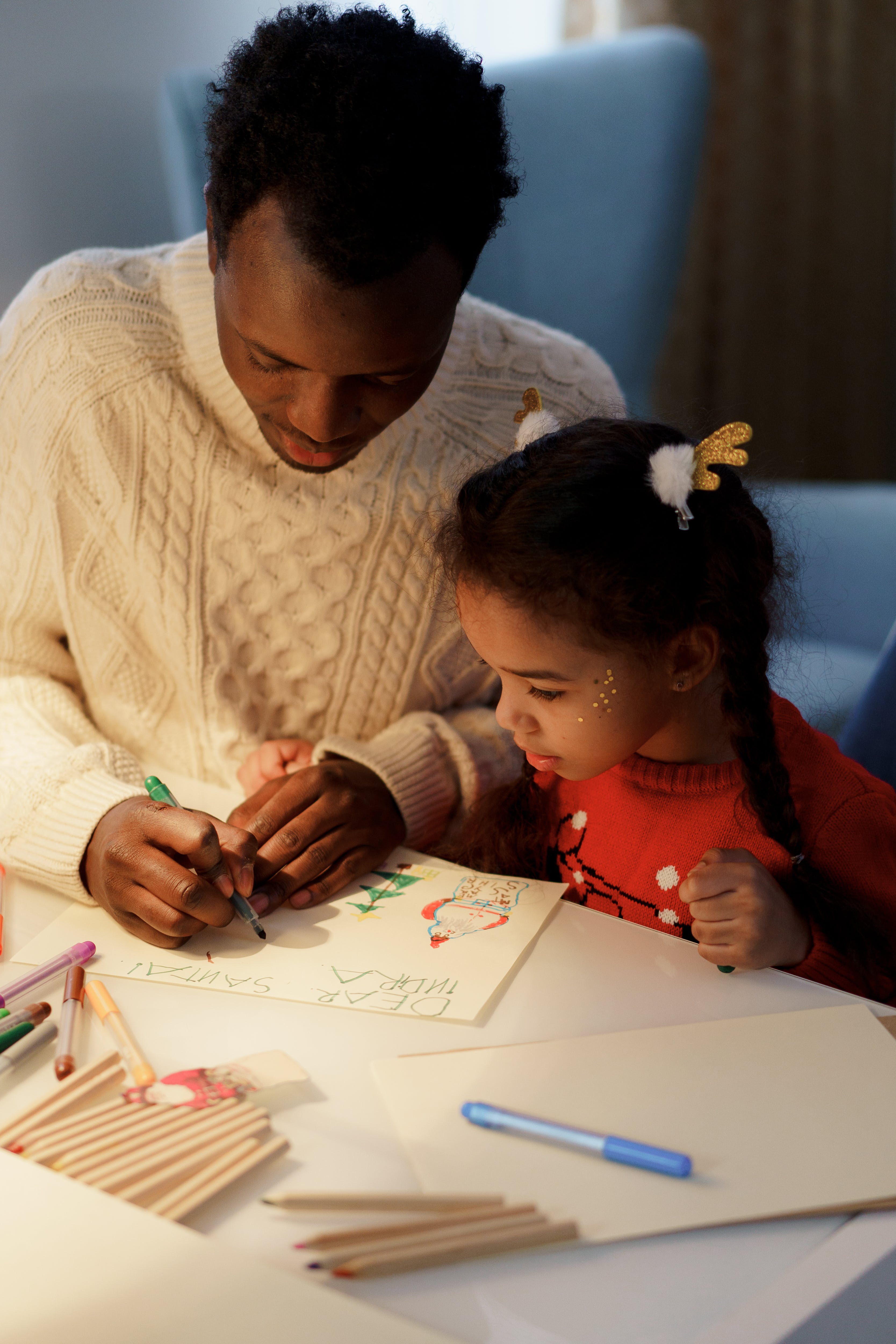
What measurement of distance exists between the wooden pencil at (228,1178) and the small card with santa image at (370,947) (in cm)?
14

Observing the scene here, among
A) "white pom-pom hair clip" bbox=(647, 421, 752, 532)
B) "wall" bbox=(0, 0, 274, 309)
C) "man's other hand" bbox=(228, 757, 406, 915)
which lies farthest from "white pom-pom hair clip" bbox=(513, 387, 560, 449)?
"wall" bbox=(0, 0, 274, 309)

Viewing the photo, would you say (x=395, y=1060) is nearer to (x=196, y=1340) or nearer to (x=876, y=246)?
(x=196, y=1340)

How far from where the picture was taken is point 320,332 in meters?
0.83

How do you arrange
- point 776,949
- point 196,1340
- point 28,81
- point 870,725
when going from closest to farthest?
point 196,1340
point 776,949
point 870,725
point 28,81

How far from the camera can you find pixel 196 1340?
46cm

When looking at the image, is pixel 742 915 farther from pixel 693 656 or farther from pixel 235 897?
pixel 235 897

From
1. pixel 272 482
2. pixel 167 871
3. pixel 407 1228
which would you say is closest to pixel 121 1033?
pixel 167 871

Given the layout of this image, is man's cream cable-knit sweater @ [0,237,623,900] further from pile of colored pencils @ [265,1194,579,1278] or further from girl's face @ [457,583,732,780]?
pile of colored pencils @ [265,1194,579,1278]

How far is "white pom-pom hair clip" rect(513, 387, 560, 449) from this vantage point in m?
0.92

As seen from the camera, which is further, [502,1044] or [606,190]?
[606,190]

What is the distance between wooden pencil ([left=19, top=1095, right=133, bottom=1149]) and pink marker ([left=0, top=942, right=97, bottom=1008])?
0.14 m

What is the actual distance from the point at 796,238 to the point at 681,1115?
9.05 feet

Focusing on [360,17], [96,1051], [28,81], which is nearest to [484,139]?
[360,17]

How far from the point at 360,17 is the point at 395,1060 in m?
0.75
